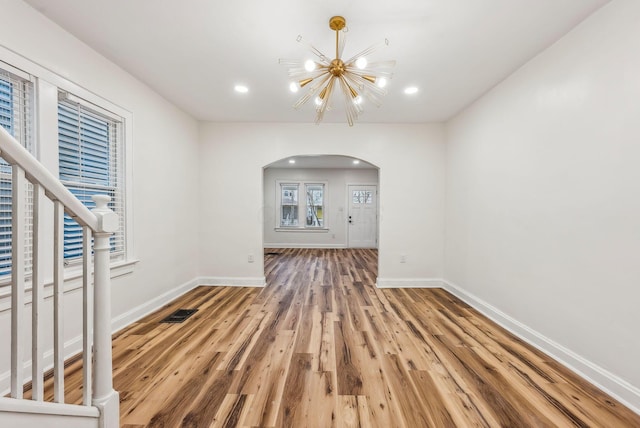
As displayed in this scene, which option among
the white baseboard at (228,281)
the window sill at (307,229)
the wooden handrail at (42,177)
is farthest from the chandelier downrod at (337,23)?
the window sill at (307,229)

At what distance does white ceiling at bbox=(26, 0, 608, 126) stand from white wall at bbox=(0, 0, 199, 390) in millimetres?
126

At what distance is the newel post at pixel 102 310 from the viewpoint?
3.63 feet

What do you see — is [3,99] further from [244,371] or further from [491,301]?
[491,301]

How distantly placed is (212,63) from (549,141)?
301 cm

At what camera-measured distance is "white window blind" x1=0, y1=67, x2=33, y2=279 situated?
165 cm

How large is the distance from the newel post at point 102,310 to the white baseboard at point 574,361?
2.84 meters

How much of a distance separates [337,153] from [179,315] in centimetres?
296

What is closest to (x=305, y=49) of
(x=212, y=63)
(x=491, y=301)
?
(x=212, y=63)

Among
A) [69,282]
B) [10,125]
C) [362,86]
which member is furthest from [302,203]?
[10,125]

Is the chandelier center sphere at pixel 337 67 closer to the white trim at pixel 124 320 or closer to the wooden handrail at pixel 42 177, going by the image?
the wooden handrail at pixel 42 177

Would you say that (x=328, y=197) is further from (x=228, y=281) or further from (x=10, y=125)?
(x=10, y=125)

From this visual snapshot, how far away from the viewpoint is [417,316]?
2.87 meters

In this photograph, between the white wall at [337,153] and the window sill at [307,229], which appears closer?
the white wall at [337,153]

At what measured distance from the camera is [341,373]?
1.86 metres
